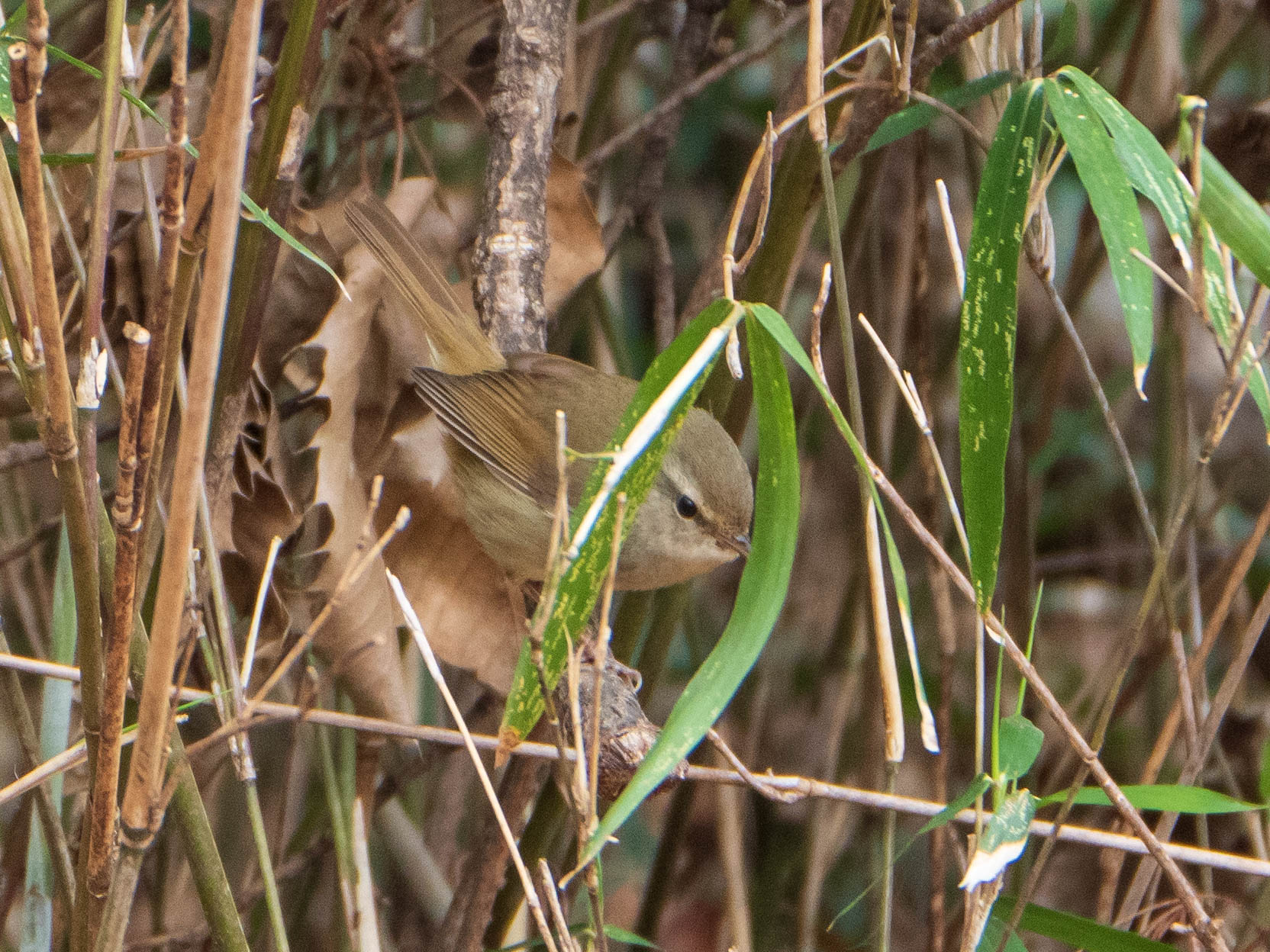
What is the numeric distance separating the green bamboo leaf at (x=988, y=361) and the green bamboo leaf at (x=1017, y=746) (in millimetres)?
139

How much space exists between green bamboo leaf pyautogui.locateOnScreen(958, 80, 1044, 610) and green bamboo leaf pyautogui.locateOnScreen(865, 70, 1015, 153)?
1.11ft

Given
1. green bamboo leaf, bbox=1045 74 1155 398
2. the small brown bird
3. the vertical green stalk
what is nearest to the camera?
green bamboo leaf, bbox=1045 74 1155 398

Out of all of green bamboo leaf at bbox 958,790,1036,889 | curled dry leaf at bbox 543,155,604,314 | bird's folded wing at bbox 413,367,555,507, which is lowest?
green bamboo leaf at bbox 958,790,1036,889

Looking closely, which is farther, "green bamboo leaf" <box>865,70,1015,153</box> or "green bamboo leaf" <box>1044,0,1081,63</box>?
"green bamboo leaf" <box>1044,0,1081,63</box>

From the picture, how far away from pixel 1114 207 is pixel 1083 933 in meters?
0.88

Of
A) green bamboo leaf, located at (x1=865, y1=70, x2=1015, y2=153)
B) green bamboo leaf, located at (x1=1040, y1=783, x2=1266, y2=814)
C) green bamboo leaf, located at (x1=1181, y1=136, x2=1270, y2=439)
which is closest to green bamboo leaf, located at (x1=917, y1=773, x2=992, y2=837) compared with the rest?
green bamboo leaf, located at (x1=1040, y1=783, x2=1266, y2=814)

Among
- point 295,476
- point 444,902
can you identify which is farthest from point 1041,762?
point 295,476

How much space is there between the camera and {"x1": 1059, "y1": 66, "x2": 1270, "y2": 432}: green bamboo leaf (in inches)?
47.4

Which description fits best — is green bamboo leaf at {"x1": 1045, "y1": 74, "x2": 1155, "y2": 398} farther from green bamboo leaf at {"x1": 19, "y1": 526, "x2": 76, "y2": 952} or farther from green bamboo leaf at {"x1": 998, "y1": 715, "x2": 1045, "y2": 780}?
green bamboo leaf at {"x1": 19, "y1": 526, "x2": 76, "y2": 952}

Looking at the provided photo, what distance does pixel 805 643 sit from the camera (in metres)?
3.69

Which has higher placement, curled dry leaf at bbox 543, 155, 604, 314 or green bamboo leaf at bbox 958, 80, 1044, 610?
curled dry leaf at bbox 543, 155, 604, 314

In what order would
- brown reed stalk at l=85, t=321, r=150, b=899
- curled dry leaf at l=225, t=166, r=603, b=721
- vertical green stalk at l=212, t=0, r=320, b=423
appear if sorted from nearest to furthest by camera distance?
brown reed stalk at l=85, t=321, r=150, b=899 < vertical green stalk at l=212, t=0, r=320, b=423 < curled dry leaf at l=225, t=166, r=603, b=721

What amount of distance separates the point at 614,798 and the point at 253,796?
0.46 m

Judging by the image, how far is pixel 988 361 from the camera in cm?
129
